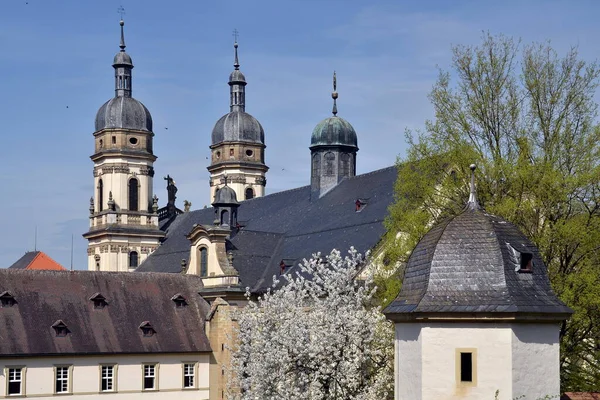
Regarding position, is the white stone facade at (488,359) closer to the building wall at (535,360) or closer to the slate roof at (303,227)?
the building wall at (535,360)

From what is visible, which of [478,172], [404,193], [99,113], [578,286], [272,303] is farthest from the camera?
[99,113]

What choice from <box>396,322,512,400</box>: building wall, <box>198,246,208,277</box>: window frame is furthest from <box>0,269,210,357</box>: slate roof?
<box>396,322,512,400</box>: building wall

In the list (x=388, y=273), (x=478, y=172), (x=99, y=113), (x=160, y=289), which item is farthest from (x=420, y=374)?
(x=99, y=113)

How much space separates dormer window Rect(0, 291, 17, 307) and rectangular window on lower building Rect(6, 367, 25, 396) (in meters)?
Result: 3.11

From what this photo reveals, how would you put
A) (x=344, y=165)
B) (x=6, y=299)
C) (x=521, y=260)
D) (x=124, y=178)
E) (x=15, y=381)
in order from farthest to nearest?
(x=124, y=178)
(x=344, y=165)
(x=6, y=299)
(x=15, y=381)
(x=521, y=260)

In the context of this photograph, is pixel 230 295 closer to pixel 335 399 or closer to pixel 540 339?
pixel 335 399

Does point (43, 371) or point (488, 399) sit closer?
point (488, 399)

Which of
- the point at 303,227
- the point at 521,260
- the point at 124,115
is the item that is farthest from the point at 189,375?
the point at 521,260

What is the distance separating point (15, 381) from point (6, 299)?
3803mm

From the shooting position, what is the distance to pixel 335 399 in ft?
112

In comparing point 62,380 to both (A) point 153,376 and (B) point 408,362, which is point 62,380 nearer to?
(A) point 153,376

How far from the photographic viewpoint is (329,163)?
60.1m

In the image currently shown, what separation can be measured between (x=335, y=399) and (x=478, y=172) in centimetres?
862

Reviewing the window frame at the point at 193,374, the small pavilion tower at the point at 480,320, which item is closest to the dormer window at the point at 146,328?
the window frame at the point at 193,374
